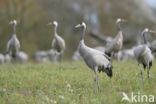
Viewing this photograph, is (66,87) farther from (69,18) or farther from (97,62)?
(69,18)

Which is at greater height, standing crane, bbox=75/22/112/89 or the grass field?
standing crane, bbox=75/22/112/89

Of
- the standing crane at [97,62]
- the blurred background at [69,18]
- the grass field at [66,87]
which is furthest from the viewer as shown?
the blurred background at [69,18]

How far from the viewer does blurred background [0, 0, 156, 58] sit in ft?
130

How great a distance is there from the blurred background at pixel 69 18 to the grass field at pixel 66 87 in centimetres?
2162

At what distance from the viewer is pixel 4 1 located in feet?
131

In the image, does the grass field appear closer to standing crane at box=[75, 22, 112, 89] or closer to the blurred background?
standing crane at box=[75, 22, 112, 89]

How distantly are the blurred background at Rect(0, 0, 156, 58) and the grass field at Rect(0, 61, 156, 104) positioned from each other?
70.9 feet

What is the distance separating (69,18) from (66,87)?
32.1 m

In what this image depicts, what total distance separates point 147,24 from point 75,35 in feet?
20.0

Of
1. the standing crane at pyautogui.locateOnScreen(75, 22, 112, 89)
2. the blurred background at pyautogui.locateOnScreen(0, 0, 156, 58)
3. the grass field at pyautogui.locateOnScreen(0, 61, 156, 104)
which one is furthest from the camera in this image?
the blurred background at pyautogui.locateOnScreen(0, 0, 156, 58)

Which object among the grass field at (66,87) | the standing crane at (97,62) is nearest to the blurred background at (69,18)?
the grass field at (66,87)

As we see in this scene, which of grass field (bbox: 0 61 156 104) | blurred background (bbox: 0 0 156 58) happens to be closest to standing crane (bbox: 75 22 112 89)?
grass field (bbox: 0 61 156 104)

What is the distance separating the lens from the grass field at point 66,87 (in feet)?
40.4

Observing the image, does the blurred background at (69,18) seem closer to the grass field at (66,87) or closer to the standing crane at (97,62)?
the grass field at (66,87)
